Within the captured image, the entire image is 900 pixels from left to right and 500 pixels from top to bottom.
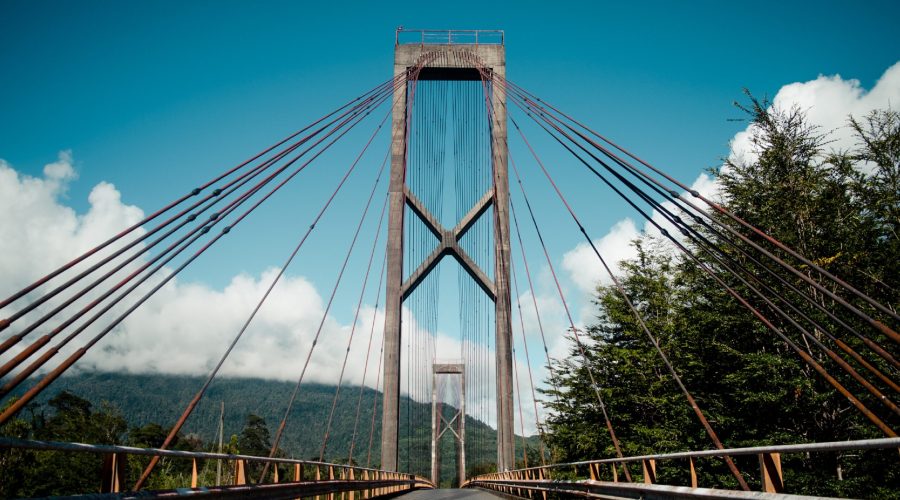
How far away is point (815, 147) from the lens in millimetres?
19703

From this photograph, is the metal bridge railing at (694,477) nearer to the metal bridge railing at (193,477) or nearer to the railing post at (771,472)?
the railing post at (771,472)

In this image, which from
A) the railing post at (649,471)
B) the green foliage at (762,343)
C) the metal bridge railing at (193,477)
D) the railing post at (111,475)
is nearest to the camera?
the metal bridge railing at (193,477)

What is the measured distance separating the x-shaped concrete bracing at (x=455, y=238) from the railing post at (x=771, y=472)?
15682mm

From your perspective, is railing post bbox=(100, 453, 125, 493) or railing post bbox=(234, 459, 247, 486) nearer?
railing post bbox=(100, 453, 125, 493)

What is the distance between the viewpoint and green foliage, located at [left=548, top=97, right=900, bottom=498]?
53.0 ft

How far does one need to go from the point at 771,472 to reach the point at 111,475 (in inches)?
186

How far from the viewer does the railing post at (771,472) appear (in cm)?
455

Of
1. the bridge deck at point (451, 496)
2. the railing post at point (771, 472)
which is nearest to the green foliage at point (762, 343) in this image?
the bridge deck at point (451, 496)

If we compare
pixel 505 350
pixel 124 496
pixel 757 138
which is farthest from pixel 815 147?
pixel 124 496

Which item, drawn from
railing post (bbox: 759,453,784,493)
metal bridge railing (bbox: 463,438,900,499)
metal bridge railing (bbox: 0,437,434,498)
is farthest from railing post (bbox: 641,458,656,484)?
metal bridge railing (bbox: 0,437,434,498)

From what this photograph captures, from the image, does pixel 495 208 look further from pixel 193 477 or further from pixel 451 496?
pixel 193 477

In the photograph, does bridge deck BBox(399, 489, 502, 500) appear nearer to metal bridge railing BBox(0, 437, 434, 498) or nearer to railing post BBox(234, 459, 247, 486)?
metal bridge railing BBox(0, 437, 434, 498)

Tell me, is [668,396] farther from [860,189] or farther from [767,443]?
[860,189]

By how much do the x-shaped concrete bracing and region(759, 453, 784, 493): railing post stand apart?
15.7m
